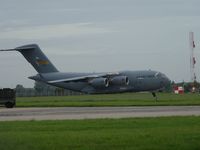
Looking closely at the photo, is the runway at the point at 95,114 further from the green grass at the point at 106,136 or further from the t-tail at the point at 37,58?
the t-tail at the point at 37,58

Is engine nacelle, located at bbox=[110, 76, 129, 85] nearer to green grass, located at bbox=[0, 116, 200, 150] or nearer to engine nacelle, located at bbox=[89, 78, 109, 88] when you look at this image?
engine nacelle, located at bbox=[89, 78, 109, 88]

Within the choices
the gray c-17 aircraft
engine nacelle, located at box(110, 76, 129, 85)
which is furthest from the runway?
the gray c-17 aircraft

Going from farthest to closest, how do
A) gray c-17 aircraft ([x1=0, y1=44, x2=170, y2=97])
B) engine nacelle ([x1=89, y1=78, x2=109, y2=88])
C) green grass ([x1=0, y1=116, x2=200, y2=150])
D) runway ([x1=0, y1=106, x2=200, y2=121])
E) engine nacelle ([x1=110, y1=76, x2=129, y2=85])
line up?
engine nacelle ([x1=89, y1=78, x2=109, y2=88]) < gray c-17 aircraft ([x1=0, y1=44, x2=170, y2=97]) < engine nacelle ([x1=110, y1=76, x2=129, y2=85]) < runway ([x1=0, y1=106, x2=200, y2=121]) < green grass ([x1=0, y1=116, x2=200, y2=150])

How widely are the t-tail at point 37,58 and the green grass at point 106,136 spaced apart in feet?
186

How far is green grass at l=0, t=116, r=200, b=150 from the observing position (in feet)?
48.3

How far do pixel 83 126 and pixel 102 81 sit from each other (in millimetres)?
54876

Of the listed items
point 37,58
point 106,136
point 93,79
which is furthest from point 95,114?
point 37,58

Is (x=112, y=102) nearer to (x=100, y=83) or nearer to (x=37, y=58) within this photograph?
(x=100, y=83)

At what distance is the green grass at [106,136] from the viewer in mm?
14727

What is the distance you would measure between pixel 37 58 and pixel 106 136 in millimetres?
62381

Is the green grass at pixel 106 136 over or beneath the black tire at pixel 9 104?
beneath

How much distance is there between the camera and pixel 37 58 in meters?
78.6

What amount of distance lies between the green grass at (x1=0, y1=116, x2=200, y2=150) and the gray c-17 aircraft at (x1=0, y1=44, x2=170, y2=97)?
176ft

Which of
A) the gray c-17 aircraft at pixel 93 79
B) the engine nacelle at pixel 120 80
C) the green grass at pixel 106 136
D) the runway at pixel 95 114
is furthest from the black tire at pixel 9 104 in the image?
the engine nacelle at pixel 120 80
